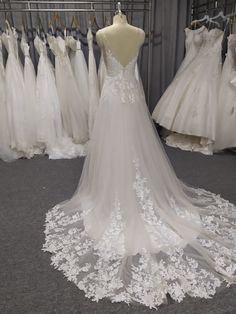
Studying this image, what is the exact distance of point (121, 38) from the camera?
4.85 feet

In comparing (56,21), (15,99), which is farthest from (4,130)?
(56,21)

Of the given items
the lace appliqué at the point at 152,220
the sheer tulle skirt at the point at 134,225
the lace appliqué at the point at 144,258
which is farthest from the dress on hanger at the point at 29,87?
the lace appliqué at the point at 152,220

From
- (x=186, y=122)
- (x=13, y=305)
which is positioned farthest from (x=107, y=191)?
(x=186, y=122)

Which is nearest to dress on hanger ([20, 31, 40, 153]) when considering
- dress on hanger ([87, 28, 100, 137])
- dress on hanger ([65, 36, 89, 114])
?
dress on hanger ([65, 36, 89, 114])

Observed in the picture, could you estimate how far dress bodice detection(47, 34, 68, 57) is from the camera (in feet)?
9.04

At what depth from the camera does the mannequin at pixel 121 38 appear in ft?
4.82

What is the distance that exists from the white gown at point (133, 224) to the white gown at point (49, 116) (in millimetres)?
1160

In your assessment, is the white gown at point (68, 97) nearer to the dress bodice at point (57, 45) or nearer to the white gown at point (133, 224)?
the dress bodice at point (57, 45)

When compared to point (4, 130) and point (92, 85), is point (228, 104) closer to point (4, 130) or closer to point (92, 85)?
point (92, 85)

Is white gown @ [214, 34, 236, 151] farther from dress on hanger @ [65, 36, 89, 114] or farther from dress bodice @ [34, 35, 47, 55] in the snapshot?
dress bodice @ [34, 35, 47, 55]

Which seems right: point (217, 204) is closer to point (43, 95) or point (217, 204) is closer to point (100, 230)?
point (100, 230)

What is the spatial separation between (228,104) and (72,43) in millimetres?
1720

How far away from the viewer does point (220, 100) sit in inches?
110

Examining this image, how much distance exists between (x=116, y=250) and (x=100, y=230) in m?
0.18
